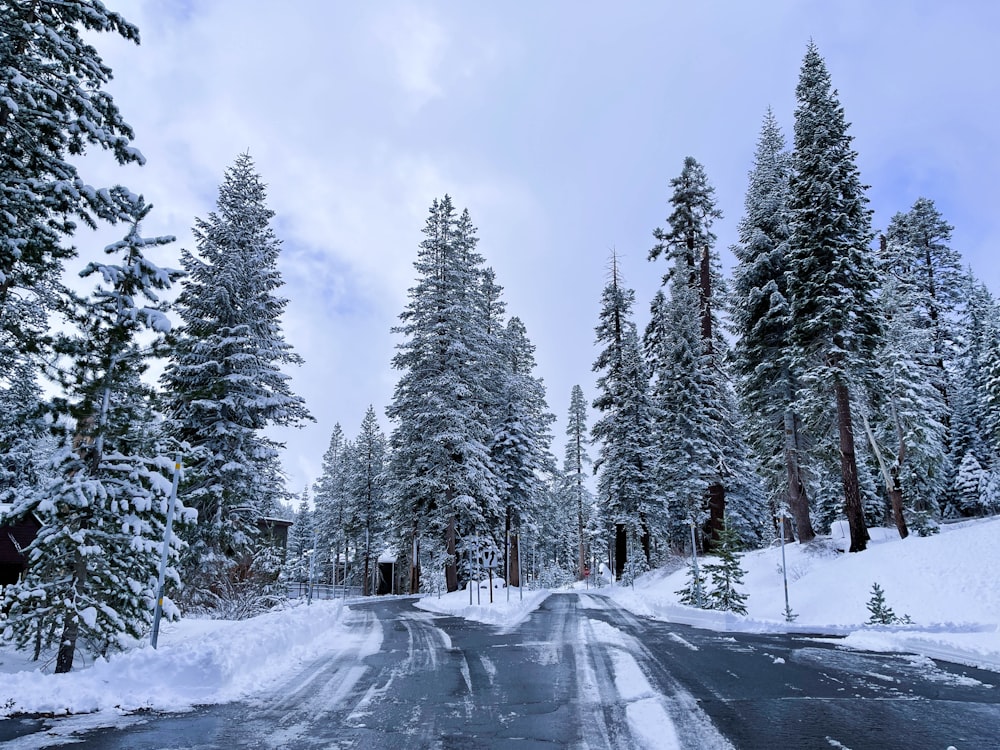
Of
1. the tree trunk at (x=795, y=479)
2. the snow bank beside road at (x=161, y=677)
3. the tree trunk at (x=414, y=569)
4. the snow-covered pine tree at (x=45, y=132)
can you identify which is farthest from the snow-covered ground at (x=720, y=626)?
the tree trunk at (x=414, y=569)

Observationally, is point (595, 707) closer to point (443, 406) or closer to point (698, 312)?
point (443, 406)

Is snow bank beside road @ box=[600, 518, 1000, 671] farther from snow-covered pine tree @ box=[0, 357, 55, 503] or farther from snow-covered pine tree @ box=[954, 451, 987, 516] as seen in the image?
snow-covered pine tree @ box=[954, 451, 987, 516]

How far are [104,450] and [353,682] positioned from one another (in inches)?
201

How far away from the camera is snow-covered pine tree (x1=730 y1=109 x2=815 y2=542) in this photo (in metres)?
24.8

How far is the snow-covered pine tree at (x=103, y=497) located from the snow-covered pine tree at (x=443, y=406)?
62.9 feet

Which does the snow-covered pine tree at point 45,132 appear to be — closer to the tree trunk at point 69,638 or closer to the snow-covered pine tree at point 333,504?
the tree trunk at point 69,638

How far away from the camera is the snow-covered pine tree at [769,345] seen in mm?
24844

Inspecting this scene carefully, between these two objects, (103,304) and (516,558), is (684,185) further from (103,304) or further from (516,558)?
(103,304)

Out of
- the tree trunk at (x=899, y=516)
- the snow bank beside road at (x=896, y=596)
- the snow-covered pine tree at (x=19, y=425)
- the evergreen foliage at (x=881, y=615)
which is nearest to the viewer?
the snow-covered pine tree at (x=19, y=425)

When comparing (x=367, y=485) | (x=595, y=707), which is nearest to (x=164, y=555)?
(x=595, y=707)

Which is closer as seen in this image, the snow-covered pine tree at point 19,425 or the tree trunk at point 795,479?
the snow-covered pine tree at point 19,425

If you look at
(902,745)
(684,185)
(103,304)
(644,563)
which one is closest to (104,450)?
(103,304)

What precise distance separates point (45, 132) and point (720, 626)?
58.2ft

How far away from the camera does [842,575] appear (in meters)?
17.8
